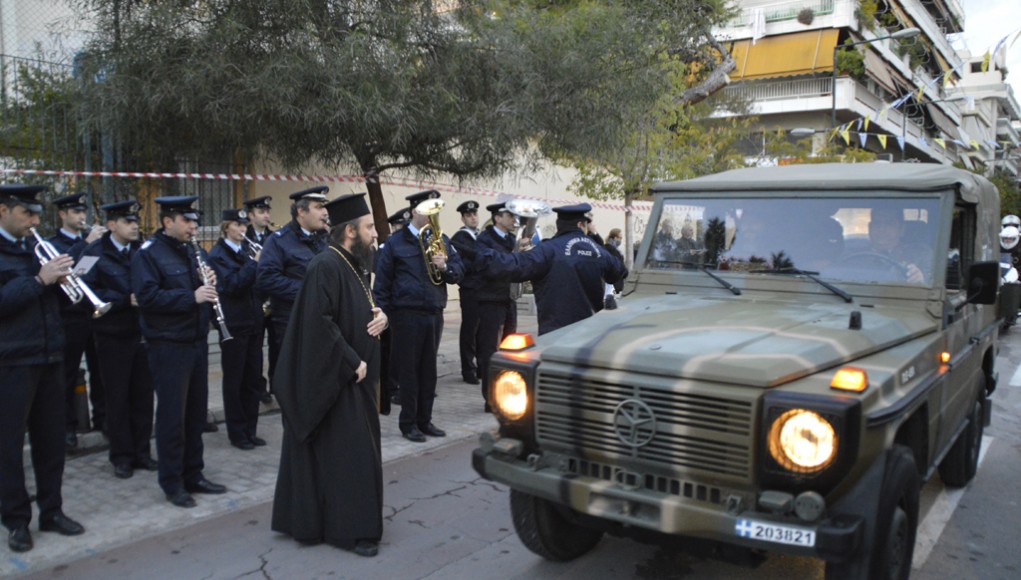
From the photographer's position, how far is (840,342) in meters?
→ 3.63

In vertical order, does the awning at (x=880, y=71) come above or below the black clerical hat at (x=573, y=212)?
above

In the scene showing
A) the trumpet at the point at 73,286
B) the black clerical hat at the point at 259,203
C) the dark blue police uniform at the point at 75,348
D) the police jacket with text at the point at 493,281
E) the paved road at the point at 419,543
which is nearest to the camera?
the paved road at the point at 419,543

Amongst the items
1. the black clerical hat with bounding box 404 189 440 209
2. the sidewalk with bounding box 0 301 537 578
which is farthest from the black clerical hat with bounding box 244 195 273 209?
the sidewalk with bounding box 0 301 537 578

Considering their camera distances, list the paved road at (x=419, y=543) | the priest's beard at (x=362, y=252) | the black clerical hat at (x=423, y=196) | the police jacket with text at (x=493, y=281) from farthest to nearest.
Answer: the police jacket with text at (x=493, y=281) → the black clerical hat at (x=423, y=196) → the priest's beard at (x=362, y=252) → the paved road at (x=419, y=543)

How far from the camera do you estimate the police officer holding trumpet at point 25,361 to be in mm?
4477

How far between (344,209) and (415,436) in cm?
289

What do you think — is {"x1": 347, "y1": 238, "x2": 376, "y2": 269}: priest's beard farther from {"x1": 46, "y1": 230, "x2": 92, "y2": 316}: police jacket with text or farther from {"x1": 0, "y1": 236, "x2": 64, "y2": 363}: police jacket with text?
{"x1": 46, "y1": 230, "x2": 92, "y2": 316}: police jacket with text

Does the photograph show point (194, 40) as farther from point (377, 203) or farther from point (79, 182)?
point (377, 203)

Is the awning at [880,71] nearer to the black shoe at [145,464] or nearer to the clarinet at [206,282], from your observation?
the clarinet at [206,282]

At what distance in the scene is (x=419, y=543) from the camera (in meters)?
4.79

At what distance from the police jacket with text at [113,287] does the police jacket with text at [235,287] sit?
2.79ft

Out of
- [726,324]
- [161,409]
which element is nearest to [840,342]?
[726,324]

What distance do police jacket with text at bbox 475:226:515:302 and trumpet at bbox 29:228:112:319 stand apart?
12.8ft

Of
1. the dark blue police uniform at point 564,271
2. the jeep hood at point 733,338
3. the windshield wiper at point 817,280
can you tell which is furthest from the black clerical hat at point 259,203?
the windshield wiper at point 817,280
